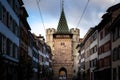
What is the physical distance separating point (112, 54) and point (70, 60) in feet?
295

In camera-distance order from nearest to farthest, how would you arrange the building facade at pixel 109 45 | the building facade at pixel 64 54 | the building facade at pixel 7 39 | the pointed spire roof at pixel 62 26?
the building facade at pixel 7 39
the building facade at pixel 109 45
the building facade at pixel 64 54
the pointed spire roof at pixel 62 26

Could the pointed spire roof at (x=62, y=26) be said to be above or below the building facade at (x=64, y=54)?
above

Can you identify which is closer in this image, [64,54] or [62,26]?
[64,54]

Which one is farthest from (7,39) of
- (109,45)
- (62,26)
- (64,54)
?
(62,26)

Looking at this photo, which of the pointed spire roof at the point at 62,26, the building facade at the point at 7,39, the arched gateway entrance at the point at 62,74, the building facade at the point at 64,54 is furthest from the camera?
the pointed spire roof at the point at 62,26

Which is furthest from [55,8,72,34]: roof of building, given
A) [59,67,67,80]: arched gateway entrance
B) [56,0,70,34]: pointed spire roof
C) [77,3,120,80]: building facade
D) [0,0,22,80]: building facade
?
[0,0,22,80]: building facade

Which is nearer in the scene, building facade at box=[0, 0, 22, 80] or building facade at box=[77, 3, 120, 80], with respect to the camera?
building facade at box=[0, 0, 22, 80]

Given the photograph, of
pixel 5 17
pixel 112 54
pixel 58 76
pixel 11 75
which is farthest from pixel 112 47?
pixel 58 76

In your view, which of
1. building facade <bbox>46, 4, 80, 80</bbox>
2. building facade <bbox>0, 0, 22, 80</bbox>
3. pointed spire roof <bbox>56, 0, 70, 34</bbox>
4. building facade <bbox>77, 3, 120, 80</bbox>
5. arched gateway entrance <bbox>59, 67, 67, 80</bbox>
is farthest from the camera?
pointed spire roof <bbox>56, 0, 70, 34</bbox>

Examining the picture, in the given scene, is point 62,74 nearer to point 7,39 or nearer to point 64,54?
point 64,54

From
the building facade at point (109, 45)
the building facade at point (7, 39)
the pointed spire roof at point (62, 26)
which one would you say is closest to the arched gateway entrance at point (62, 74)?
the pointed spire roof at point (62, 26)

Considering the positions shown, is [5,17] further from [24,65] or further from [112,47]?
[112,47]

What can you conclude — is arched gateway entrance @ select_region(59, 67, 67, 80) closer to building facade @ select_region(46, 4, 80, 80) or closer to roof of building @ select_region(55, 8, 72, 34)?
building facade @ select_region(46, 4, 80, 80)

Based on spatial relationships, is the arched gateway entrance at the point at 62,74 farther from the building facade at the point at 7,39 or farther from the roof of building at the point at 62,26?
the building facade at the point at 7,39
